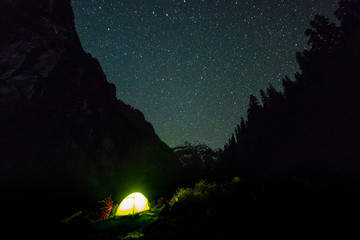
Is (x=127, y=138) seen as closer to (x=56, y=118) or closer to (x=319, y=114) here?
(x=56, y=118)

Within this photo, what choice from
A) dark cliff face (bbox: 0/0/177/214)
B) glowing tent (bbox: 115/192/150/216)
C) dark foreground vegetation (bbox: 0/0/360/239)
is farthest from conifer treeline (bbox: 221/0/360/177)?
dark cliff face (bbox: 0/0/177/214)

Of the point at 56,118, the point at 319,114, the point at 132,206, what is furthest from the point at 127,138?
the point at 319,114

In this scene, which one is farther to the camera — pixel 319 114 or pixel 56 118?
pixel 319 114

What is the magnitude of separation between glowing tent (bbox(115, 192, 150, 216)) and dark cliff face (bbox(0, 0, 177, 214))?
56.3ft

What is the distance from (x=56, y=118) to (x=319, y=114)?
4884 cm

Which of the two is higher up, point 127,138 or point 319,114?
point 127,138

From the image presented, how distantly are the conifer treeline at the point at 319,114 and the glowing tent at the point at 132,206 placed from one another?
18.2 m

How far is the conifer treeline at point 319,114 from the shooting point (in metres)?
31.2

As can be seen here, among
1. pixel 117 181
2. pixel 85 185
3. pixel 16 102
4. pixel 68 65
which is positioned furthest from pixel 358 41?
pixel 16 102

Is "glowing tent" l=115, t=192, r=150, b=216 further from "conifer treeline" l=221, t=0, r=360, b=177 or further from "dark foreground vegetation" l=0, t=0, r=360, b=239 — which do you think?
"conifer treeline" l=221, t=0, r=360, b=177

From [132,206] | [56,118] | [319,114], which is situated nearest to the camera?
[132,206]

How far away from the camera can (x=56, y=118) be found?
115 ft

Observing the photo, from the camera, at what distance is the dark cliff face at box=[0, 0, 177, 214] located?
1180 inches

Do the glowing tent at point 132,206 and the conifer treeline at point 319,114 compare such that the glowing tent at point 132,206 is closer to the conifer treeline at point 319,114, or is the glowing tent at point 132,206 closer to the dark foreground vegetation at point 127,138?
the dark foreground vegetation at point 127,138
